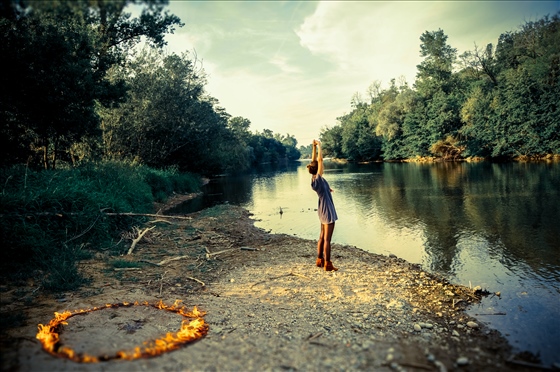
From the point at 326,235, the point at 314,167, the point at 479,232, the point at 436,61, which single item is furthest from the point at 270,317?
the point at 436,61

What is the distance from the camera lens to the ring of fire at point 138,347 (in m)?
4.26

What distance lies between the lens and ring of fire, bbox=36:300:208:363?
4.26 m

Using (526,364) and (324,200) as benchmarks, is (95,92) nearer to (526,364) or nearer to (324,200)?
(324,200)

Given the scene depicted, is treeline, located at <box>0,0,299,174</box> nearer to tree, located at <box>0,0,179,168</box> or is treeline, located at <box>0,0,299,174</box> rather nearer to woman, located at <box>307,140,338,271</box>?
tree, located at <box>0,0,179,168</box>

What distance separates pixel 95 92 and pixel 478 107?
55796 millimetres

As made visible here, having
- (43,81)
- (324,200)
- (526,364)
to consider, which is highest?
(43,81)

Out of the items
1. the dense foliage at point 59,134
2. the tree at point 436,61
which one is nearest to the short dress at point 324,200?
the dense foliage at point 59,134

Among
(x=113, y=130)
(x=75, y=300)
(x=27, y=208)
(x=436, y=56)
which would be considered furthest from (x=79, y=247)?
(x=436, y=56)

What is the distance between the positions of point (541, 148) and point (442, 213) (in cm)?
3837

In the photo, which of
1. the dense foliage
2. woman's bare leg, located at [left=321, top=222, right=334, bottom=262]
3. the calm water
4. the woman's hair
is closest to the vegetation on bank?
the dense foliage

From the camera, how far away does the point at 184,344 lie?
4.83 meters

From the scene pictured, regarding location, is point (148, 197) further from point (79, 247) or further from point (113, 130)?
point (79, 247)

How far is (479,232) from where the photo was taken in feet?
47.0

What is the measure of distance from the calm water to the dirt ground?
2.77 ft
